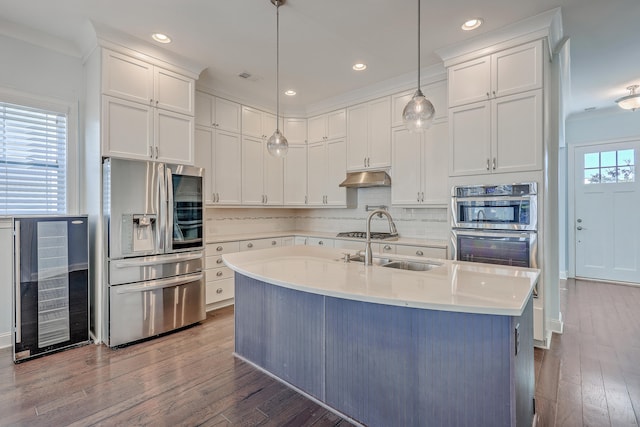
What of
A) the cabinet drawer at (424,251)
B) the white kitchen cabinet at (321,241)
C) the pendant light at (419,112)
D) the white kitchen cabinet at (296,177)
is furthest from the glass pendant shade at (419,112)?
the white kitchen cabinet at (296,177)

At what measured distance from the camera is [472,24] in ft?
9.00

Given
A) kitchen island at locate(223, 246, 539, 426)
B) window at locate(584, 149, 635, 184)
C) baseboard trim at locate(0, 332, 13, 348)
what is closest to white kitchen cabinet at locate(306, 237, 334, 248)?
kitchen island at locate(223, 246, 539, 426)

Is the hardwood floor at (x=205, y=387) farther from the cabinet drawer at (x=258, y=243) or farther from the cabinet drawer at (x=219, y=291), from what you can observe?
the cabinet drawer at (x=258, y=243)

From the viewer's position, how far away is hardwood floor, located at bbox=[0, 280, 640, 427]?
1874 mm

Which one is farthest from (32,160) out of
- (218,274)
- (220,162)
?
(218,274)

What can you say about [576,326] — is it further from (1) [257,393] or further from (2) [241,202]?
(2) [241,202]

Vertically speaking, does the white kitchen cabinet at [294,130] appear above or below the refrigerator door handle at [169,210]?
above

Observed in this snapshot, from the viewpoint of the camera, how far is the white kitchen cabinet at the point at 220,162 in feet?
13.0

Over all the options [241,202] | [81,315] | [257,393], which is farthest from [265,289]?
[241,202]

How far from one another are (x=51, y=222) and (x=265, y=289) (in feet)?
6.90

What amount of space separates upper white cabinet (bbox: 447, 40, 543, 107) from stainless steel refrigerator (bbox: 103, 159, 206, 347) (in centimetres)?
288

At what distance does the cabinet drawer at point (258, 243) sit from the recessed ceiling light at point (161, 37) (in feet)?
7.82

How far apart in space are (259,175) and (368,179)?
1.65 metres

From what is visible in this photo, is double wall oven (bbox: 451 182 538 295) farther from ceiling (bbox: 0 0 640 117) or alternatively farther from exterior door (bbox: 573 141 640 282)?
exterior door (bbox: 573 141 640 282)
